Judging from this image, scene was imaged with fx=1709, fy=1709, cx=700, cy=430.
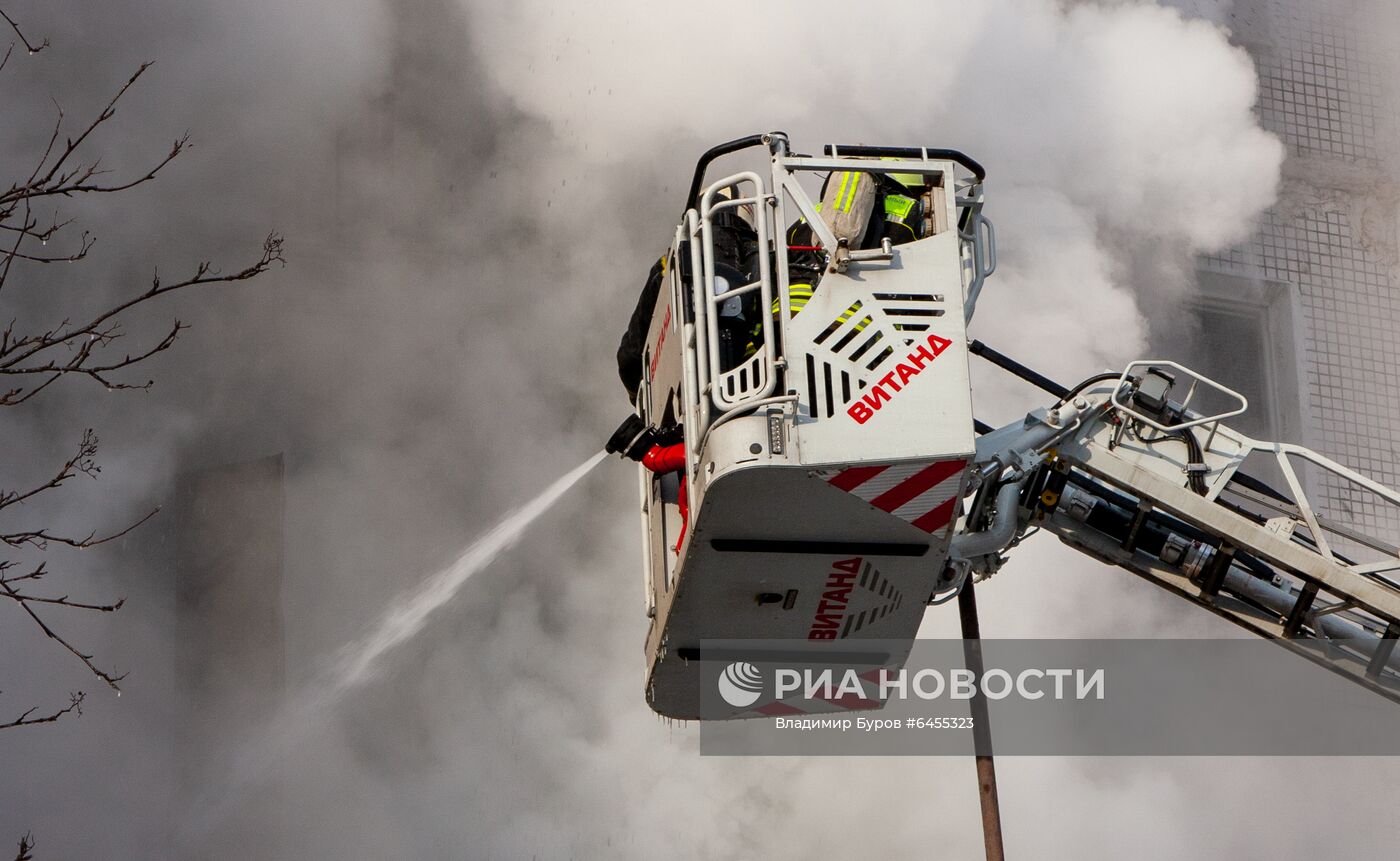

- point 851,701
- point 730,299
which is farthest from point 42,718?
point 730,299

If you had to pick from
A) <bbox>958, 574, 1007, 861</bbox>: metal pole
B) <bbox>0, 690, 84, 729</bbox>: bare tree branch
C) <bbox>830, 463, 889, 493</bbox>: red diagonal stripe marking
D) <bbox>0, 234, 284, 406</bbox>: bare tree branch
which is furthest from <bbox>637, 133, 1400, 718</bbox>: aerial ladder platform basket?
<bbox>0, 690, 84, 729</bbox>: bare tree branch

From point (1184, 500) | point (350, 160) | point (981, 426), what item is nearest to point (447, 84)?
point (350, 160)

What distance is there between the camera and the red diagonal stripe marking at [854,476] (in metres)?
6.41

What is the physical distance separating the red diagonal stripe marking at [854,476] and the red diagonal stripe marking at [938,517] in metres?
0.43

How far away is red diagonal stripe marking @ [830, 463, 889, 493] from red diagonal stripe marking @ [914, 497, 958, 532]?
17.1 inches

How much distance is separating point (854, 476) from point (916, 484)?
10.9 inches

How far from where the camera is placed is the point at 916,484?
21.6 feet

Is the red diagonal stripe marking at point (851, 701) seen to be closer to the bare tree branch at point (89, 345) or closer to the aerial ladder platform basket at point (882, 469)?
the aerial ladder platform basket at point (882, 469)

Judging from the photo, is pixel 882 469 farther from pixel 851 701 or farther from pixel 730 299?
pixel 851 701

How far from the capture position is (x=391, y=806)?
1363cm

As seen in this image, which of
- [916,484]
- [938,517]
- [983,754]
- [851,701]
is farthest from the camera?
[851,701]

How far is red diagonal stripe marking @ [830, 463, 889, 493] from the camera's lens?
253 inches

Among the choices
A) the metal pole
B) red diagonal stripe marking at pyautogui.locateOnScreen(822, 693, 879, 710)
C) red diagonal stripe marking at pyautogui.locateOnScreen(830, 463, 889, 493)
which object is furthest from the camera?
red diagonal stripe marking at pyautogui.locateOnScreen(822, 693, 879, 710)

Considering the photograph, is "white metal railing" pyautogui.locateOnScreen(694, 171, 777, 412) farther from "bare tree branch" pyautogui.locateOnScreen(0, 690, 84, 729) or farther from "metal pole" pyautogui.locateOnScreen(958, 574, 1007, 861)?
"bare tree branch" pyautogui.locateOnScreen(0, 690, 84, 729)
